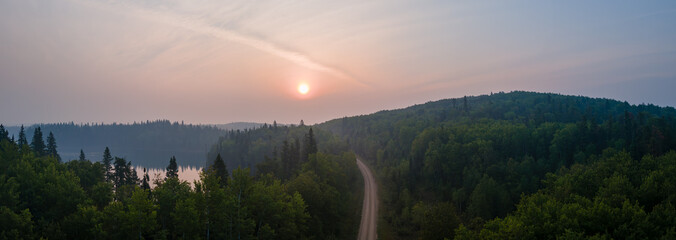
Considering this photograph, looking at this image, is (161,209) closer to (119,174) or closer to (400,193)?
(119,174)

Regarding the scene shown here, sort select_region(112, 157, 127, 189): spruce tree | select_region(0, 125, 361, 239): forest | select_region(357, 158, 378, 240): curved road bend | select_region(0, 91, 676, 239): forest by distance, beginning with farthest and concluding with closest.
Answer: select_region(112, 157, 127, 189): spruce tree, select_region(357, 158, 378, 240): curved road bend, select_region(0, 125, 361, 239): forest, select_region(0, 91, 676, 239): forest

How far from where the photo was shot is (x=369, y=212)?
221 ft

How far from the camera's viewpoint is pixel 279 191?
146 ft

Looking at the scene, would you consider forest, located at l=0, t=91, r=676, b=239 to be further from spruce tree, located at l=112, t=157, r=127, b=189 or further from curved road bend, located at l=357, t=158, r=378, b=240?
curved road bend, located at l=357, t=158, r=378, b=240

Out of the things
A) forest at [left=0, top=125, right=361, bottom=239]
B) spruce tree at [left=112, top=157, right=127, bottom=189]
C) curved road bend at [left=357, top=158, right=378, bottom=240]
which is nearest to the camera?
forest at [left=0, top=125, right=361, bottom=239]

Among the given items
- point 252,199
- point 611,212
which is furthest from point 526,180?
point 252,199

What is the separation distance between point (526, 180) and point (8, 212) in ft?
283

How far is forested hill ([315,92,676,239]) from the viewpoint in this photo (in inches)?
1163

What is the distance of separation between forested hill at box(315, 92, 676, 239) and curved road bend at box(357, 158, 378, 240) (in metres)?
1.92

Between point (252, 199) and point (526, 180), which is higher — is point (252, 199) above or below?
above

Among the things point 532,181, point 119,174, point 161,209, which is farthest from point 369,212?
point 119,174

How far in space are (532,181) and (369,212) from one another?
41091 millimetres

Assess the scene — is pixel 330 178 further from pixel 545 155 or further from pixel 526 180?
pixel 545 155

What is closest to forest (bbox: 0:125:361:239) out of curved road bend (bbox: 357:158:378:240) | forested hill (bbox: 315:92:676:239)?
curved road bend (bbox: 357:158:378:240)
